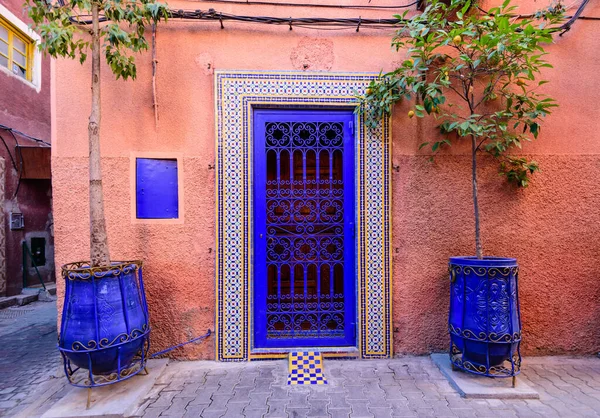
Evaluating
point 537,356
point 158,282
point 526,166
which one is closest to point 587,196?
point 526,166

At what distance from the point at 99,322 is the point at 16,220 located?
20.3 feet

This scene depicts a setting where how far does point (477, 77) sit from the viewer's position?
3.58 m

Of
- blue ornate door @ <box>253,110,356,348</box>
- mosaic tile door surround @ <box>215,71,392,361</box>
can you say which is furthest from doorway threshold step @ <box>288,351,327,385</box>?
mosaic tile door surround @ <box>215,71,392,361</box>

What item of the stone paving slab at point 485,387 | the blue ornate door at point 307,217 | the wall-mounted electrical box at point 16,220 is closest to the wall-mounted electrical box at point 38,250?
the wall-mounted electrical box at point 16,220

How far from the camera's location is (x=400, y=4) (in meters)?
3.62

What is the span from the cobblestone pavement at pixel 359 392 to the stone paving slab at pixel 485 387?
1.8 inches

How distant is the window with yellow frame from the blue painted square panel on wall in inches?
229

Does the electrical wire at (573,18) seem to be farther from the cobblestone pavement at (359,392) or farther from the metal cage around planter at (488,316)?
the cobblestone pavement at (359,392)

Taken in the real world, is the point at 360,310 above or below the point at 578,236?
below

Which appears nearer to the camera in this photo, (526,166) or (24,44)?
(526,166)

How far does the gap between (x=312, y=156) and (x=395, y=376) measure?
2.37 m

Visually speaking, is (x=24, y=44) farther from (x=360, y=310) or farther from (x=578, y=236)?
(x=578, y=236)

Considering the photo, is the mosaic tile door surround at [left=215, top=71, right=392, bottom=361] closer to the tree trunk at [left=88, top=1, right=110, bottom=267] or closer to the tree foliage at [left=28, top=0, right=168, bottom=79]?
the tree foliage at [left=28, top=0, right=168, bottom=79]

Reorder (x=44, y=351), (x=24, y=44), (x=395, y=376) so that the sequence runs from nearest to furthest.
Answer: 1. (x=395, y=376)
2. (x=44, y=351)
3. (x=24, y=44)
